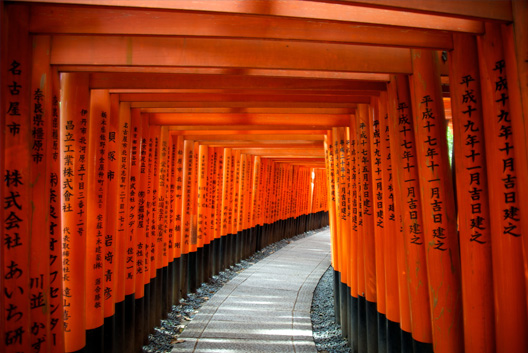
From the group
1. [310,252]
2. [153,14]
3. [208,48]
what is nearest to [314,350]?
[208,48]

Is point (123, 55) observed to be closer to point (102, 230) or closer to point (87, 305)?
point (102, 230)

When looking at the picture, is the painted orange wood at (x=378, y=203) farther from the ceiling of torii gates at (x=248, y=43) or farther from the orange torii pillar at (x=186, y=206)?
the orange torii pillar at (x=186, y=206)

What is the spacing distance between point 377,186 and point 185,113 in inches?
120

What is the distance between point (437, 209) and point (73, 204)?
3430 millimetres

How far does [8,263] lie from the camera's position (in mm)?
2748

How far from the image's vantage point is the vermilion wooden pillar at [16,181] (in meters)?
2.72

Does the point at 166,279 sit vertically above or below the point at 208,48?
below

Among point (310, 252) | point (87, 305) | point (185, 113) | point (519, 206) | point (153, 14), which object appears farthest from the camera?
point (310, 252)

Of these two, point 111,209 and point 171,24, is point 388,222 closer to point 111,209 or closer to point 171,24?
point 171,24

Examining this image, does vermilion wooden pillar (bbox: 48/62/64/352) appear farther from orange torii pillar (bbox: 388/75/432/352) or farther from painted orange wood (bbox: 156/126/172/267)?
painted orange wood (bbox: 156/126/172/267)

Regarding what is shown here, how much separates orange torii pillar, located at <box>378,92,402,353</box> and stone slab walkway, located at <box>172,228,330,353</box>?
5.68 feet

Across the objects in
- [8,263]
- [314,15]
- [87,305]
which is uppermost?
[314,15]

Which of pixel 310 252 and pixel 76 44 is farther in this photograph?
pixel 310 252

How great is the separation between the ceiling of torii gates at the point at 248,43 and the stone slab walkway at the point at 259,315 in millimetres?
3409
